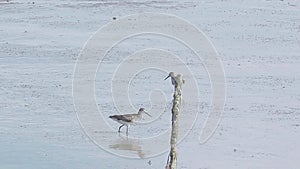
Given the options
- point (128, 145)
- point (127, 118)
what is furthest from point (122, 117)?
point (128, 145)

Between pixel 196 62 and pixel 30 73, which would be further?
pixel 196 62

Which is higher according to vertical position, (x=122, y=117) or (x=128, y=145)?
(x=122, y=117)

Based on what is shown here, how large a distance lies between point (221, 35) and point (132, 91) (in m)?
6.36

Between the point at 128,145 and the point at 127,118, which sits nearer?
the point at 128,145

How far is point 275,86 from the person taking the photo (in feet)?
42.9

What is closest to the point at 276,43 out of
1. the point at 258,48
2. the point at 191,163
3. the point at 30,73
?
the point at 258,48

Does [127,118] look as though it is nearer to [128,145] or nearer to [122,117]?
[122,117]

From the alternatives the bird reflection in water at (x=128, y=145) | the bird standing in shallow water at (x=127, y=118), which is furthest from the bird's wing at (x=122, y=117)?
the bird reflection in water at (x=128, y=145)

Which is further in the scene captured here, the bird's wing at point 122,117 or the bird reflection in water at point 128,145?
the bird's wing at point 122,117

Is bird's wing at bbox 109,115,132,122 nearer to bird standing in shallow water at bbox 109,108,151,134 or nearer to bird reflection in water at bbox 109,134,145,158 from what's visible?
bird standing in shallow water at bbox 109,108,151,134

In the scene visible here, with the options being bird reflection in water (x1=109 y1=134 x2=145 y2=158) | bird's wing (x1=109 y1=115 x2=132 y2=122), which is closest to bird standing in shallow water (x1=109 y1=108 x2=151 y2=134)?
bird's wing (x1=109 y1=115 x2=132 y2=122)

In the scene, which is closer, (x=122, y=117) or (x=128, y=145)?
(x=128, y=145)

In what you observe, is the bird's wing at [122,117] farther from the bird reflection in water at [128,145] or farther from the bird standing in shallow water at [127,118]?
the bird reflection in water at [128,145]

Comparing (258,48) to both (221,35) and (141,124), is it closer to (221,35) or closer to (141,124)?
(221,35)
